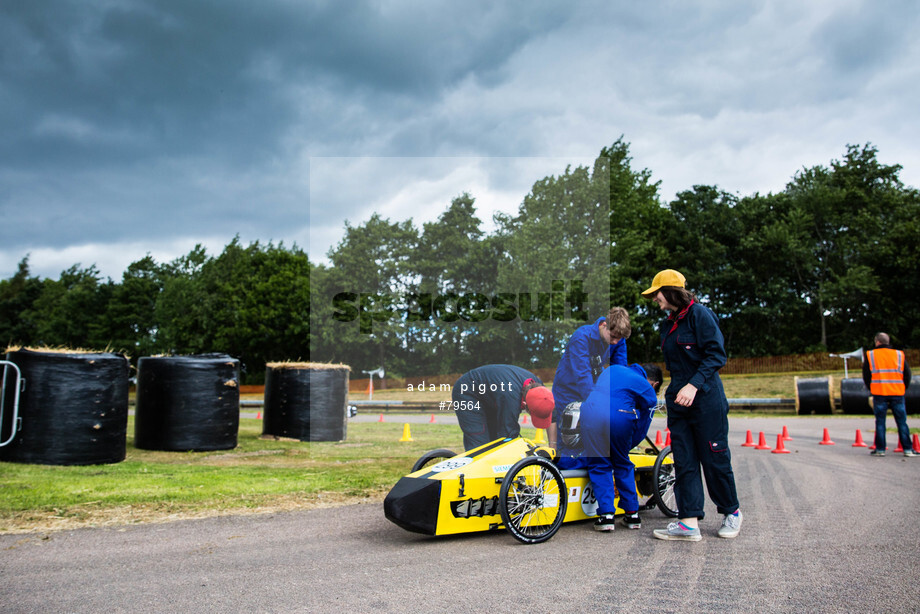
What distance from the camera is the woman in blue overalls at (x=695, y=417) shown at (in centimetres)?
484

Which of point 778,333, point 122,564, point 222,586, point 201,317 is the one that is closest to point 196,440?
point 122,564

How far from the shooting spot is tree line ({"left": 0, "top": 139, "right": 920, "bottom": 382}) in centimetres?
1155

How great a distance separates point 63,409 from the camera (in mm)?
8586

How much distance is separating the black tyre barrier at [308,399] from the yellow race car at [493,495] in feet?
26.7

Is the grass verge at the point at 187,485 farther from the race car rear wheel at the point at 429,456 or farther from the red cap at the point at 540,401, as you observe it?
the red cap at the point at 540,401

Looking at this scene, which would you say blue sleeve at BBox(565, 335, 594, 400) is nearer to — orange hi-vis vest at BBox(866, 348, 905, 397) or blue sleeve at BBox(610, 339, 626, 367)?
blue sleeve at BBox(610, 339, 626, 367)

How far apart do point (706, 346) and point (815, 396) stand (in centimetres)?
2015

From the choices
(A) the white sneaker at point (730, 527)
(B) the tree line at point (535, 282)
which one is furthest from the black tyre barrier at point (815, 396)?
(A) the white sneaker at point (730, 527)

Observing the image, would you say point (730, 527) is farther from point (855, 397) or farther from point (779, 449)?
point (855, 397)

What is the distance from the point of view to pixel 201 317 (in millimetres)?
64312

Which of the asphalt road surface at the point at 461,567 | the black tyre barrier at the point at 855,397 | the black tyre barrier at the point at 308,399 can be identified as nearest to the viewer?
the asphalt road surface at the point at 461,567

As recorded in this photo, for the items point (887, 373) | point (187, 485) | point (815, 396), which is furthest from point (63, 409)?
point (815, 396)

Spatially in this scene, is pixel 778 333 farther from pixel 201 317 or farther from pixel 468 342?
pixel 201 317

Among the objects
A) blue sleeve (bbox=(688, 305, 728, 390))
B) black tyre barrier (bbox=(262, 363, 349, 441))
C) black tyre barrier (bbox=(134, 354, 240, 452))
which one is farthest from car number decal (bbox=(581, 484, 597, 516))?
black tyre barrier (bbox=(262, 363, 349, 441))
